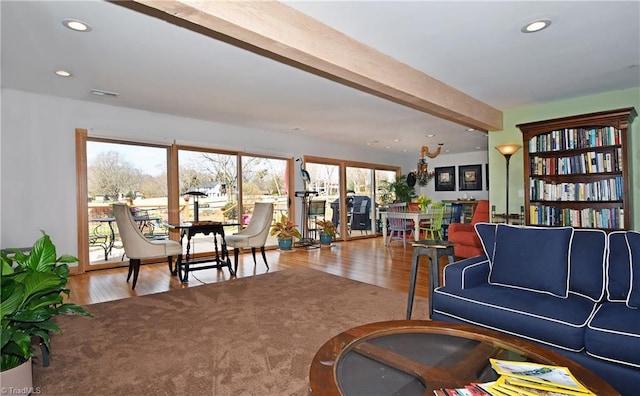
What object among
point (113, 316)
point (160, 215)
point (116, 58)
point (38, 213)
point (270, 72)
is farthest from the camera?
point (160, 215)

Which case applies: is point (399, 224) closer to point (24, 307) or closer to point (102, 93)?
point (102, 93)

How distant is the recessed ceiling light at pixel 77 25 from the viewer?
2.55m

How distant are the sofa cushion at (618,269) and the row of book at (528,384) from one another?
1.26m

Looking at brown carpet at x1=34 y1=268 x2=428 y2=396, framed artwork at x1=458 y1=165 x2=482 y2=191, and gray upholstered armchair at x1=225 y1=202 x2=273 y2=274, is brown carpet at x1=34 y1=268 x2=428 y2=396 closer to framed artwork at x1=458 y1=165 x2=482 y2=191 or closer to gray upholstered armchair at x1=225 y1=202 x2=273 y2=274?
gray upholstered armchair at x1=225 y1=202 x2=273 y2=274

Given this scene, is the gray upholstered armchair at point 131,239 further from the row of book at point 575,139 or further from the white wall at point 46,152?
the row of book at point 575,139

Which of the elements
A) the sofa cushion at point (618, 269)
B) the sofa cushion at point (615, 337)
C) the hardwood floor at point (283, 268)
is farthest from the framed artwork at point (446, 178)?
the sofa cushion at point (615, 337)

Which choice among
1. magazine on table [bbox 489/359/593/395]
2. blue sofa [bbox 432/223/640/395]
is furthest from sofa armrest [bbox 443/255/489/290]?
magazine on table [bbox 489/359/593/395]

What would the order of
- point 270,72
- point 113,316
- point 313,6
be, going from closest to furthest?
point 313,6 < point 113,316 < point 270,72

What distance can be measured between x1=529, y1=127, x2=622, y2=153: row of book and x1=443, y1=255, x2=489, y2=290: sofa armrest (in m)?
2.88

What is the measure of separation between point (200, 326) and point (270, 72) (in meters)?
2.61

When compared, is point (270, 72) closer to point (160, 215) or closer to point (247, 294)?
point (247, 294)

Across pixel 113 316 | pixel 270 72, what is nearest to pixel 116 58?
pixel 270 72

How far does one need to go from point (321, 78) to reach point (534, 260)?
9.03 feet

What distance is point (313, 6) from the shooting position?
2350mm
